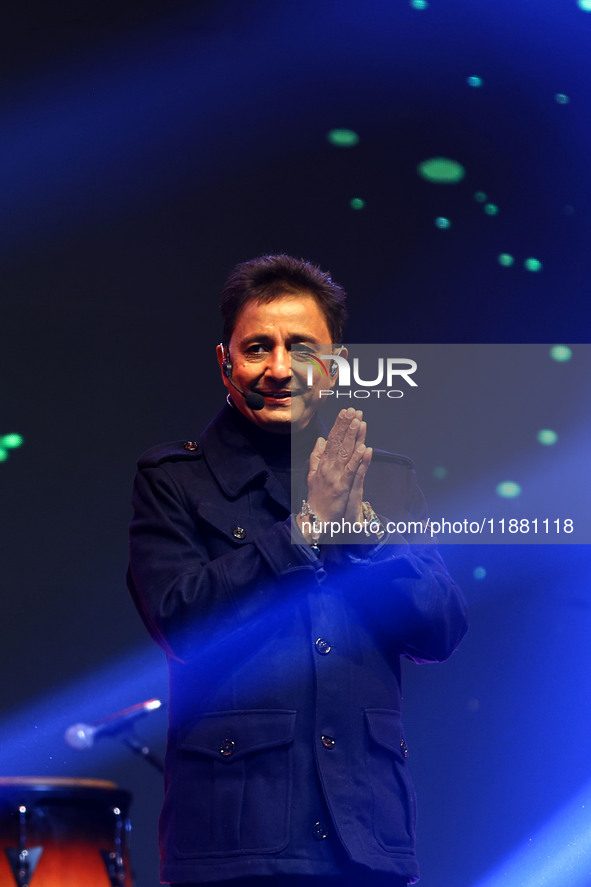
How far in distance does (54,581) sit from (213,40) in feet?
4.57

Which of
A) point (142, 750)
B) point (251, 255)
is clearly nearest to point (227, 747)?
point (142, 750)

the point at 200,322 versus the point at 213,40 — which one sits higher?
the point at 213,40

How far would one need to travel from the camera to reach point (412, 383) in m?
2.46

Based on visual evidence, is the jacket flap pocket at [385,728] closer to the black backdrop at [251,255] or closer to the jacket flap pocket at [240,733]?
the jacket flap pocket at [240,733]

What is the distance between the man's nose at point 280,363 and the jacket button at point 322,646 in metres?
0.36

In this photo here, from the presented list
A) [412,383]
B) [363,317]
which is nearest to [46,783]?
[412,383]

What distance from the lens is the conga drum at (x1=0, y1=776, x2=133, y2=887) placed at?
1.94 m

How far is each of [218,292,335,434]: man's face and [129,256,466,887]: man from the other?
0.4 inches

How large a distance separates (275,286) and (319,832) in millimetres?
726

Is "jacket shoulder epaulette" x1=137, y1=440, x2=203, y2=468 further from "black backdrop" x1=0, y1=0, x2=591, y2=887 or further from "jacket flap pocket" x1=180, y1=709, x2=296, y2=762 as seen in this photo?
"black backdrop" x1=0, y1=0, x2=591, y2=887

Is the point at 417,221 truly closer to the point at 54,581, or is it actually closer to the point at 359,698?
the point at 54,581

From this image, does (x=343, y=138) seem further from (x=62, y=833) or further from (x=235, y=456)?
(x=62, y=833)

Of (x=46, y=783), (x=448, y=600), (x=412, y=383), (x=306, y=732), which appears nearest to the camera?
(x=306, y=732)

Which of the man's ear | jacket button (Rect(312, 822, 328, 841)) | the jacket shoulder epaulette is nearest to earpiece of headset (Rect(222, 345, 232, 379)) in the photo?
the man's ear
